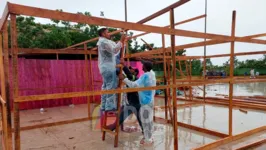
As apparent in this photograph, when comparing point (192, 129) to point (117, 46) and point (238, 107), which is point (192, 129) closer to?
point (117, 46)

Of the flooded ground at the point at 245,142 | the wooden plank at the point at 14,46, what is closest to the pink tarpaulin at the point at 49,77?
the flooded ground at the point at 245,142

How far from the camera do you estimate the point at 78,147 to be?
3527mm

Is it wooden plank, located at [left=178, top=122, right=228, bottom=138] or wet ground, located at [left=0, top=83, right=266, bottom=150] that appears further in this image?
wooden plank, located at [left=178, top=122, right=228, bottom=138]

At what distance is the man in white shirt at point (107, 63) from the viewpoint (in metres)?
3.43

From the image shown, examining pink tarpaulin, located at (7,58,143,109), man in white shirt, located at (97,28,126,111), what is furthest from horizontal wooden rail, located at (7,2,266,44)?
pink tarpaulin, located at (7,58,143,109)

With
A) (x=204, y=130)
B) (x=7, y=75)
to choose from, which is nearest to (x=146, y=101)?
(x=204, y=130)

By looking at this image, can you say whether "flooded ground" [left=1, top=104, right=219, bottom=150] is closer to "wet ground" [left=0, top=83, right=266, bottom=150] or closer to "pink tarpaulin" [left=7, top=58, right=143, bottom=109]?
"wet ground" [left=0, top=83, right=266, bottom=150]

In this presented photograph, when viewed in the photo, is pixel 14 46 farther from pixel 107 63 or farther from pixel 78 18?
pixel 107 63

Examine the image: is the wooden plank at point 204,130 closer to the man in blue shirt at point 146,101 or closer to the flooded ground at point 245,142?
the flooded ground at point 245,142

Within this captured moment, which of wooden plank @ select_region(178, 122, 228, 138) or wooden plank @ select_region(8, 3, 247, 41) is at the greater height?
wooden plank @ select_region(8, 3, 247, 41)

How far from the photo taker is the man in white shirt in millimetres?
3426

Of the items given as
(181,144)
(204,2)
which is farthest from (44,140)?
(204,2)

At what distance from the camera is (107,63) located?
3605 millimetres

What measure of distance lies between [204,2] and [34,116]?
7570 mm
